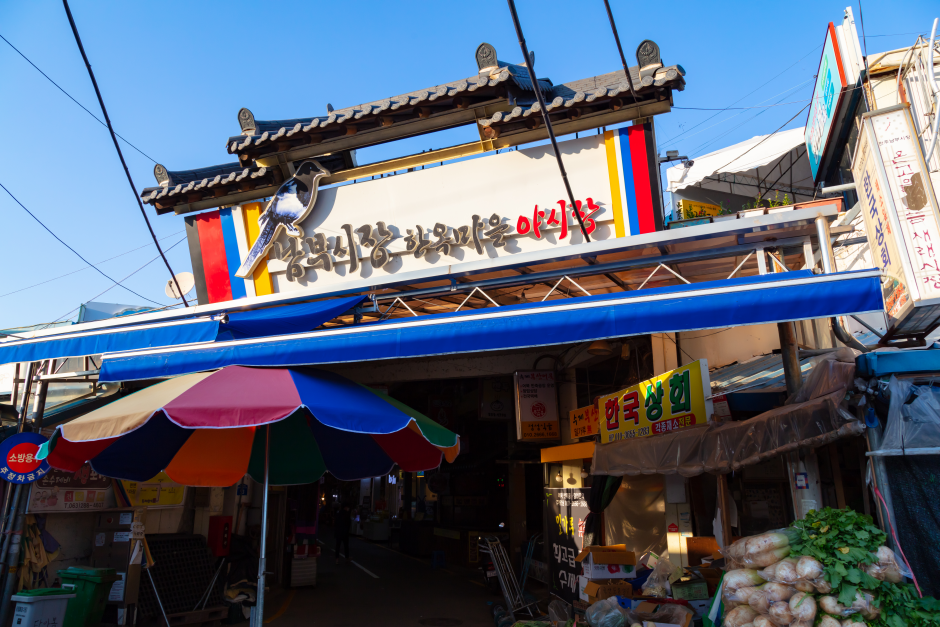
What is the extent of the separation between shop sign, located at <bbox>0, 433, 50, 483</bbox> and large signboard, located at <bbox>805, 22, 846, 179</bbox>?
1416 cm

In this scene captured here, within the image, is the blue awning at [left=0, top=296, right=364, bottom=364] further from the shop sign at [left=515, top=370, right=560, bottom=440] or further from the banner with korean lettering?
the shop sign at [left=515, top=370, right=560, bottom=440]

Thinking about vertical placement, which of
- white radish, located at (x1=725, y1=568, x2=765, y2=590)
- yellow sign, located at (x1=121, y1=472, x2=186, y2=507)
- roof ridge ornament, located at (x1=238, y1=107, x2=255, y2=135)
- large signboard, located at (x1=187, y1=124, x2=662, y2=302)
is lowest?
→ white radish, located at (x1=725, y1=568, x2=765, y2=590)

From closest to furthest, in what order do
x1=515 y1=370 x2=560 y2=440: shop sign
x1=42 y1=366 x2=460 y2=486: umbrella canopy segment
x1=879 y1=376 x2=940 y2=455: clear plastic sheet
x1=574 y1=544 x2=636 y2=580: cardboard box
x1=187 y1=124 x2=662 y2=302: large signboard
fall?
1. x1=879 y1=376 x2=940 y2=455: clear plastic sheet
2. x1=42 y1=366 x2=460 y2=486: umbrella canopy segment
3. x1=574 y1=544 x2=636 y2=580: cardboard box
4. x1=187 y1=124 x2=662 y2=302: large signboard
5. x1=515 y1=370 x2=560 y2=440: shop sign

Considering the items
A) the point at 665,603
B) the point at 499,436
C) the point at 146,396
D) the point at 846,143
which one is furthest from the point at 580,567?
the point at 499,436

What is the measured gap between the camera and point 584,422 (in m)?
11.4

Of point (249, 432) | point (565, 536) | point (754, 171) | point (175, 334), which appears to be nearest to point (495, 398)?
point (565, 536)

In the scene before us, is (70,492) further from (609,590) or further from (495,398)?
(495,398)

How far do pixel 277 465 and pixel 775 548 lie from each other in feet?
20.1

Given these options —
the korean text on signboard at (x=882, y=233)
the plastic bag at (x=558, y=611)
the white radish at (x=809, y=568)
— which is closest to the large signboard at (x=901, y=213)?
the korean text on signboard at (x=882, y=233)

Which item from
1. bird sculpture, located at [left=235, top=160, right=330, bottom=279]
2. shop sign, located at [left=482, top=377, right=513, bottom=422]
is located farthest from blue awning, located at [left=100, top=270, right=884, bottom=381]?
shop sign, located at [left=482, top=377, right=513, bottom=422]

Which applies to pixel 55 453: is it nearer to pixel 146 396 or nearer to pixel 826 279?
pixel 146 396

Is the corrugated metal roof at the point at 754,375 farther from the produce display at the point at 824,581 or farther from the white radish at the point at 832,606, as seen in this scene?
the white radish at the point at 832,606

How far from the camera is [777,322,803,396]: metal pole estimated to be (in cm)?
646

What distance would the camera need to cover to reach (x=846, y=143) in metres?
11.8
